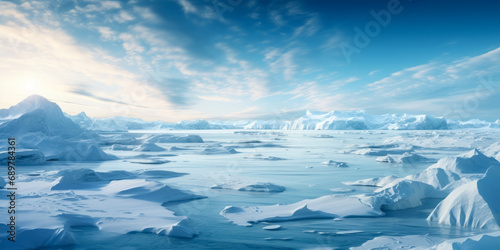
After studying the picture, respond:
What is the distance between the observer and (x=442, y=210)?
632cm

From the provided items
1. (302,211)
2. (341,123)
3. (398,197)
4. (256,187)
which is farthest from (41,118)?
(341,123)

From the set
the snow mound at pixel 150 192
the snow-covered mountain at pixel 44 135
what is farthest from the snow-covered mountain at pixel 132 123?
the snow mound at pixel 150 192

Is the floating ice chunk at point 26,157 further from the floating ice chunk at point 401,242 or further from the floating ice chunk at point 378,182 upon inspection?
the floating ice chunk at point 401,242

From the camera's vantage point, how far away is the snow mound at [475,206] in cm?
559

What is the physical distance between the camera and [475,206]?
5770 mm

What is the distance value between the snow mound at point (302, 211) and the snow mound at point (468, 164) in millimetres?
5934

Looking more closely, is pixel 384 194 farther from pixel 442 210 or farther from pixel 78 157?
pixel 78 157

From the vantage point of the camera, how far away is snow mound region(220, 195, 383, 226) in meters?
6.47

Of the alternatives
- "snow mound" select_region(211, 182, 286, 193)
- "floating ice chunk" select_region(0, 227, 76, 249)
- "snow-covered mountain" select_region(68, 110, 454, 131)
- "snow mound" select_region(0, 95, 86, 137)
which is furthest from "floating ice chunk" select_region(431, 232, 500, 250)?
"snow-covered mountain" select_region(68, 110, 454, 131)

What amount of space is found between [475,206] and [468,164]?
6.42m

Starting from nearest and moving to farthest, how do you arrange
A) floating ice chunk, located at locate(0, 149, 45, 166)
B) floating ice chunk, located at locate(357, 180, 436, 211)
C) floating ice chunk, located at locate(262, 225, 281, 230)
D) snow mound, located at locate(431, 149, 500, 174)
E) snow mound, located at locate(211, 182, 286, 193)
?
1. floating ice chunk, located at locate(262, 225, 281, 230)
2. floating ice chunk, located at locate(357, 180, 436, 211)
3. snow mound, located at locate(211, 182, 286, 193)
4. snow mound, located at locate(431, 149, 500, 174)
5. floating ice chunk, located at locate(0, 149, 45, 166)

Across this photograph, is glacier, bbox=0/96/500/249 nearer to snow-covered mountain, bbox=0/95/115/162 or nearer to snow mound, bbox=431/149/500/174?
snow mound, bbox=431/149/500/174

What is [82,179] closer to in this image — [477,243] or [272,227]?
[272,227]

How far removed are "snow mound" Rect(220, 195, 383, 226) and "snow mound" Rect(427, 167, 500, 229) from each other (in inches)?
53.7
